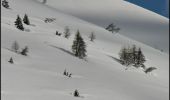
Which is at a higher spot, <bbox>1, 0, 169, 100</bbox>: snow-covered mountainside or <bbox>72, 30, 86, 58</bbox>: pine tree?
<bbox>72, 30, 86, 58</bbox>: pine tree

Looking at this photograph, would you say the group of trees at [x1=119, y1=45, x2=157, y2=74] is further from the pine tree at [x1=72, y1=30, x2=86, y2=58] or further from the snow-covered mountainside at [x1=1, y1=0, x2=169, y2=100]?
the pine tree at [x1=72, y1=30, x2=86, y2=58]

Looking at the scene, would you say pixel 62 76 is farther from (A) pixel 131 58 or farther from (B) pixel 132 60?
(A) pixel 131 58

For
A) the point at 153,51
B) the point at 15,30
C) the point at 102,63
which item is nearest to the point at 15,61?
the point at 102,63

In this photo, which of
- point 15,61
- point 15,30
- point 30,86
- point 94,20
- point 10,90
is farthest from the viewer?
point 94,20

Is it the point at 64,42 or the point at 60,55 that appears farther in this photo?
the point at 64,42

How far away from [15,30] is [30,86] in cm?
3642

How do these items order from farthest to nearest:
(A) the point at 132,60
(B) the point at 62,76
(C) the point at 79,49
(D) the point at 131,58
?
(D) the point at 131,58, (A) the point at 132,60, (C) the point at 79,49, (B) the point at 62,76

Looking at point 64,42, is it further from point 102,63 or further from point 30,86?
point 30,86

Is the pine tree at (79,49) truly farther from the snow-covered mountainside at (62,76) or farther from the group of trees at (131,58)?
the group of trees at (131,58)

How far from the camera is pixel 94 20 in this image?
19325cm

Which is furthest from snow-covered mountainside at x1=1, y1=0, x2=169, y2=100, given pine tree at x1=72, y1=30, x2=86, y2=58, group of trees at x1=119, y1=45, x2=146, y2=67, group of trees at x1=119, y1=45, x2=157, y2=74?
group of trees at x1=119, y1=45, x2=146, y2=67

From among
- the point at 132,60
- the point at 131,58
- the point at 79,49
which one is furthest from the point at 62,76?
the point at 131,58

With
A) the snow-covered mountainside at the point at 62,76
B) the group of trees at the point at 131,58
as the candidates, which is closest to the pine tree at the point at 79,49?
the snow-covered mountainside at the point at 62,76

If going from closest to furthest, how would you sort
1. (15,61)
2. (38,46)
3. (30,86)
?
(30,86) < (15,61) < (38,46)
